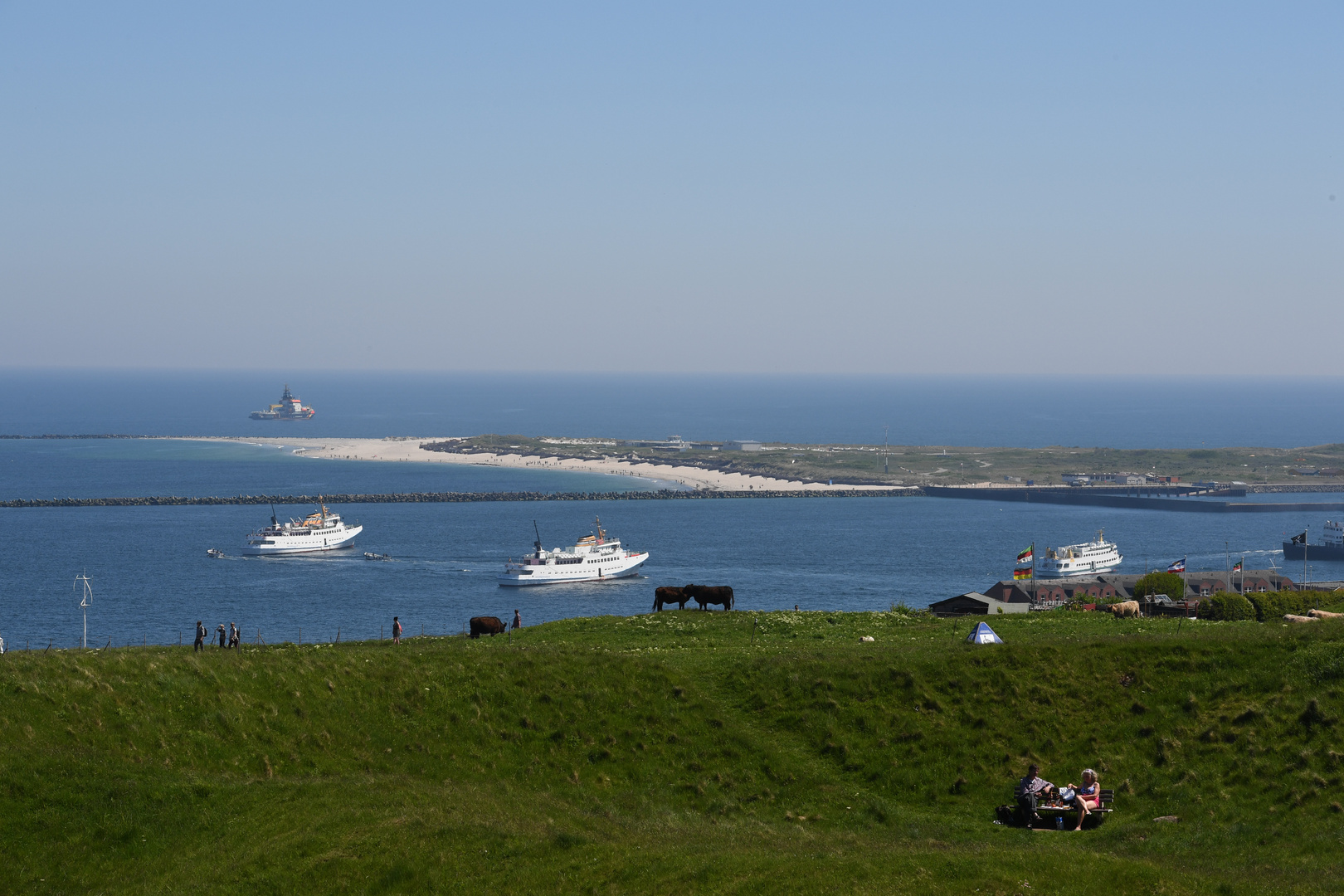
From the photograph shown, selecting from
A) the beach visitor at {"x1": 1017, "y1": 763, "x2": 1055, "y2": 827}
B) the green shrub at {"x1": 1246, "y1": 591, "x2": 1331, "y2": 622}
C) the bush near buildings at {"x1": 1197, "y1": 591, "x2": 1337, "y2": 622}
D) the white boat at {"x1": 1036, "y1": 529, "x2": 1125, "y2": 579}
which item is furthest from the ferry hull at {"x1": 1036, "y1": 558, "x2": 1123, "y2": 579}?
the beach visitor at {"x1": 1017, "y1": 763, "x2": 1055, "y2": 827}

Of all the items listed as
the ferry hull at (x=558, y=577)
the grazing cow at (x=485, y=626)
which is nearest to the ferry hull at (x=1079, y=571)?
the ferry hull at (x=558, y=577)

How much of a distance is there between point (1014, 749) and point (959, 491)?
161604 millimetres

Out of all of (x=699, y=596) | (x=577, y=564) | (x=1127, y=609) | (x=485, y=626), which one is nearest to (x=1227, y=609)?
(x=1127, y=609)

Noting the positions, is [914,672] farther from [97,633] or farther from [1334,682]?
[97,633]

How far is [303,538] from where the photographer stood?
130 m

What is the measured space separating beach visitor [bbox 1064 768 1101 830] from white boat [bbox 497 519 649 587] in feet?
295

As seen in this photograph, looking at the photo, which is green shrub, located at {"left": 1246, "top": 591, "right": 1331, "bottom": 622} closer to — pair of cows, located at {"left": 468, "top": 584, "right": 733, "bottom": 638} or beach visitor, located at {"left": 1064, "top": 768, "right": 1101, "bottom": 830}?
pair of cows, located at {"left": 468, "top": 584, "right": 733, "bottom": 638}

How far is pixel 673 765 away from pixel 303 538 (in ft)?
371

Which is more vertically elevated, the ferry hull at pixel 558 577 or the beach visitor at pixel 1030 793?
the beach visitor at pixel 1030 793

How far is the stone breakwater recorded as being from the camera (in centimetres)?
15900

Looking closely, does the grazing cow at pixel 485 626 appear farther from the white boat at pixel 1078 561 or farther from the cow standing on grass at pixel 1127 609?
the white boat at pixel 1078 561

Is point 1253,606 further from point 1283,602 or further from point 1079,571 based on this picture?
point 1079,571

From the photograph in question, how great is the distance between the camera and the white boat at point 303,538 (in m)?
127

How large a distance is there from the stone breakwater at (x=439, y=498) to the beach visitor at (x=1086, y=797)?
457 ft
